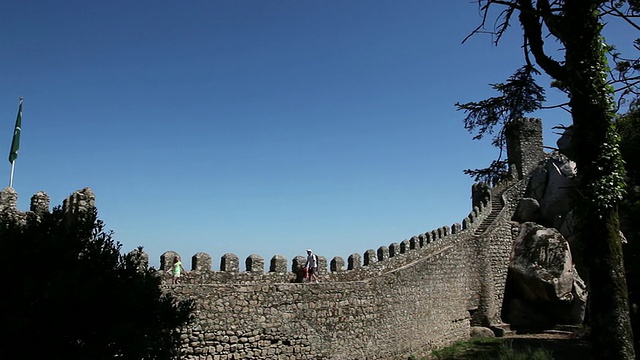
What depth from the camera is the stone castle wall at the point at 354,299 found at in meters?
11.5

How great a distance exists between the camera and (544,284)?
22.2 m

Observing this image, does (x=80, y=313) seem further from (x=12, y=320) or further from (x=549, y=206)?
(x=549, y=206)

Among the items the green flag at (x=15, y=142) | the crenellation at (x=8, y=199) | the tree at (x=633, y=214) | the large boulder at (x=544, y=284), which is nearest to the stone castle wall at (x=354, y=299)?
the crenellation at (x=8, y=199)

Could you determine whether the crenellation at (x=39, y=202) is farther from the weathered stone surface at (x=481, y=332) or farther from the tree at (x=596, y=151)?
the weathered stone surface at (x=481, y=332)

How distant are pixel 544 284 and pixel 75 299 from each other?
20.7 m

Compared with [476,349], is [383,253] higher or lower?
higher

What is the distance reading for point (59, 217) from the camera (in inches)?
314

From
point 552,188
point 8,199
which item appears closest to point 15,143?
point 8,199

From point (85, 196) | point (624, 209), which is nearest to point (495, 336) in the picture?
point (624, 209)

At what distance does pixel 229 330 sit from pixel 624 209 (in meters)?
13.3

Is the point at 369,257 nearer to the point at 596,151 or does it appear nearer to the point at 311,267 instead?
the point at 311,267

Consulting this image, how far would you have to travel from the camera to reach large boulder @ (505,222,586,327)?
22.0 meters

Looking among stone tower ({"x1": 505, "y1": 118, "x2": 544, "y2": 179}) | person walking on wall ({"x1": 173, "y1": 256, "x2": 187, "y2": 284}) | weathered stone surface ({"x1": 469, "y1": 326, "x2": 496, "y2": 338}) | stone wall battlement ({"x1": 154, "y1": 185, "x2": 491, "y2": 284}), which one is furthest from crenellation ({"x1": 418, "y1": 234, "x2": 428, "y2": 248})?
stone tower ({"x1": 505, "y1": 118, "x2": 544, "y2": 179})

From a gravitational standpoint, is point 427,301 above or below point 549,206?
below
